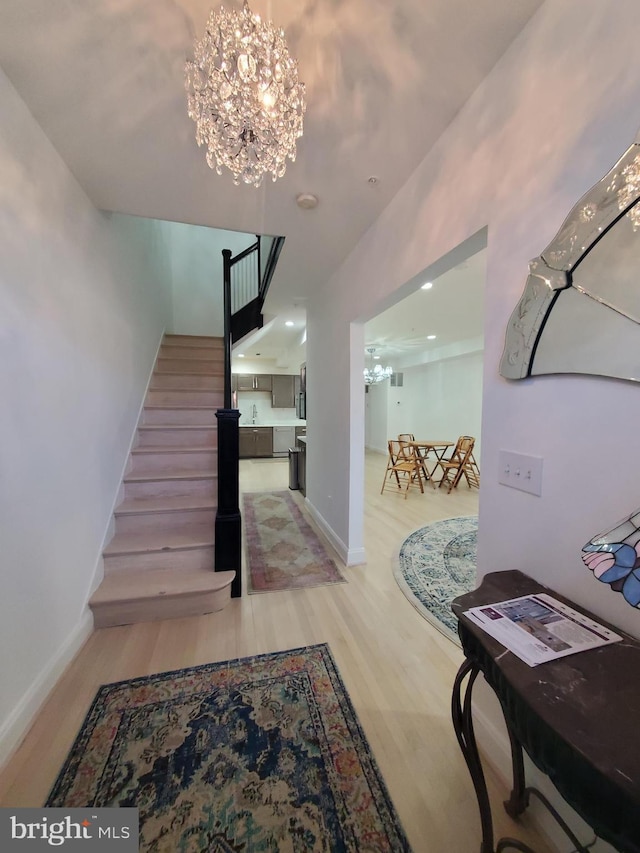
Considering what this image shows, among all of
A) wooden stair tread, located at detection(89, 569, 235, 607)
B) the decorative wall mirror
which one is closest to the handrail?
wooden stair tread, located at detection(89, 569, 235, 607)

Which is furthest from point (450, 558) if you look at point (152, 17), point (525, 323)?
point (152, 17)

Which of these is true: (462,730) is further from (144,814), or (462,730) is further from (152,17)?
(152,17)

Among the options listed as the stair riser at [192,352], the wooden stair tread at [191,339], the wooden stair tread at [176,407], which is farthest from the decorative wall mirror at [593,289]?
the wooden stair tread at [191,339]

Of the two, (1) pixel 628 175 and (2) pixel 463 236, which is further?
(2) pixel 463 236

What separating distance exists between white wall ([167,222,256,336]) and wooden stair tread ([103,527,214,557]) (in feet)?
12.2

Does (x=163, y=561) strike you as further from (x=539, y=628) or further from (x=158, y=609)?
(x=539, y=628)

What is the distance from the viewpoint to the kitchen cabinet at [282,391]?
852 cm

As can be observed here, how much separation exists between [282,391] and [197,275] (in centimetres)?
371

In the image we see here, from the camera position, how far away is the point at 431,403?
8.15 m

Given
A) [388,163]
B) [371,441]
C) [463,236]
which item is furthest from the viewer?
[371,441]

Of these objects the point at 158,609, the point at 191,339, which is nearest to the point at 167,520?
the point at 158,609

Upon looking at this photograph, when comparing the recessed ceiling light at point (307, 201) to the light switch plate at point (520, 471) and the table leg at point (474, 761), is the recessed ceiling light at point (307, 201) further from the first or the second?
the table leg at point (474, 761)

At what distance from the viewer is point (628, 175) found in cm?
83

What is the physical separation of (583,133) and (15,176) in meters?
2.17
